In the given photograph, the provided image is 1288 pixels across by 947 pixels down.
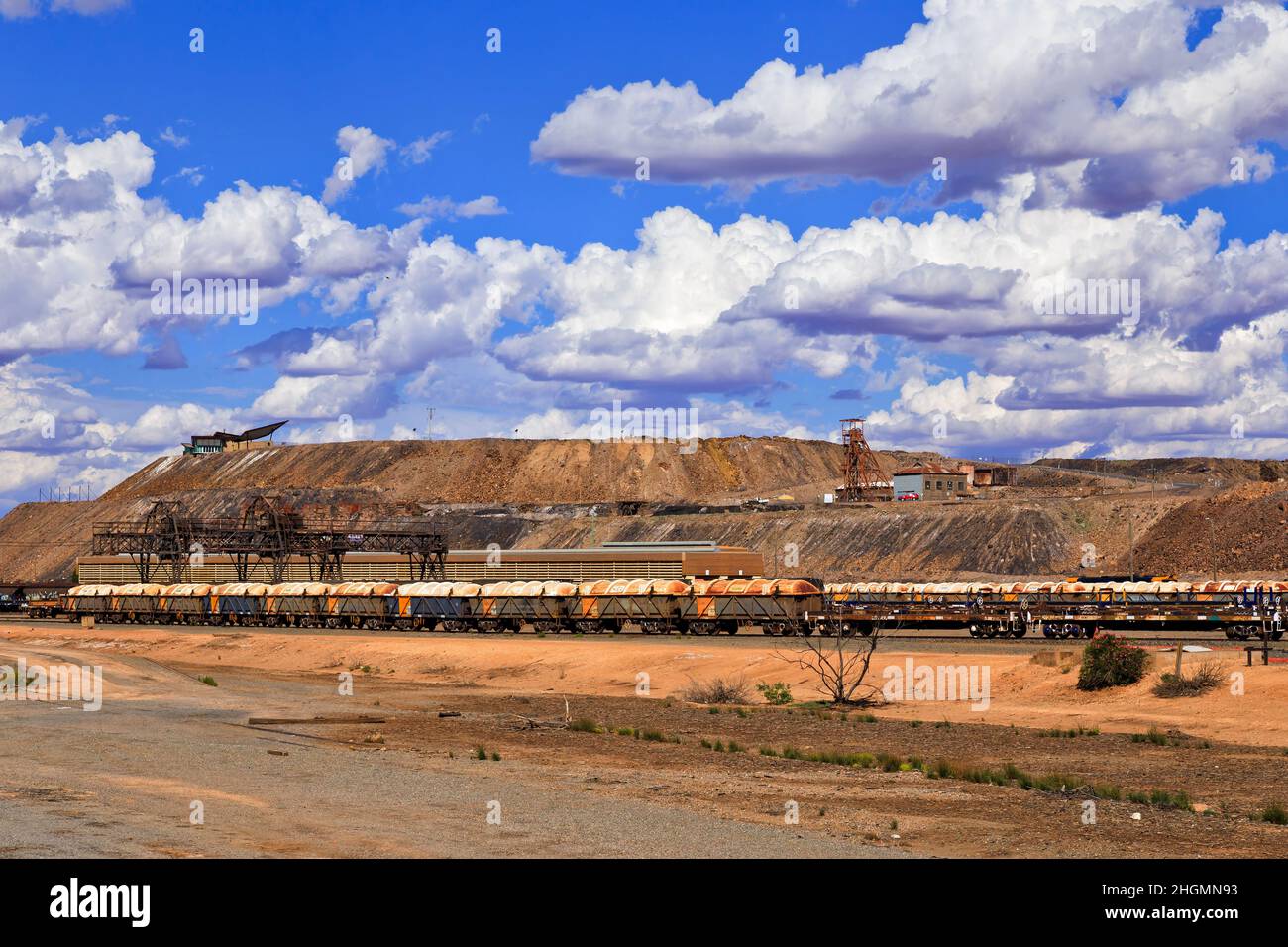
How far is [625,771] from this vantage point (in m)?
23.9

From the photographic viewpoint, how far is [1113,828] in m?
17.7

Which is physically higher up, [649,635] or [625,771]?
[649,635]

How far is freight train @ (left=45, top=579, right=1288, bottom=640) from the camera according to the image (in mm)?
54750

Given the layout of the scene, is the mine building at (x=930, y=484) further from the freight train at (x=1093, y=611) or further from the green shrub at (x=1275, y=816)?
the green shrub at (x=1275, y=816)

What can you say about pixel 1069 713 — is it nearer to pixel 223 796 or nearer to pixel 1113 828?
pixel 1113 828

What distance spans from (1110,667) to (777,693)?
8.98 metres

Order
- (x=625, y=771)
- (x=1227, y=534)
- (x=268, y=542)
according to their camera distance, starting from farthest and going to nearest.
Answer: (x=1227, y=534) → (x=268, y=542) → (x=625, y=771)

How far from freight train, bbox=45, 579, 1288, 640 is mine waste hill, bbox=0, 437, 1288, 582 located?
2698 centimetres

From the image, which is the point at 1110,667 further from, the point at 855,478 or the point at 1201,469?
the point at 1201,469

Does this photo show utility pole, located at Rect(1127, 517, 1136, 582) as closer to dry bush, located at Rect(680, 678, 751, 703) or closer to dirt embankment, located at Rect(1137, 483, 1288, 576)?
dirt embankment, located at Rect(1137, 483, 1288, 576)

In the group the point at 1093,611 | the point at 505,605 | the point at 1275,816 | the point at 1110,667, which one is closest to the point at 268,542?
the point at 505,605

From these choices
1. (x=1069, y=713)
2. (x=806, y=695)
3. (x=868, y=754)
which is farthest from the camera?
(x=806, y=695)
